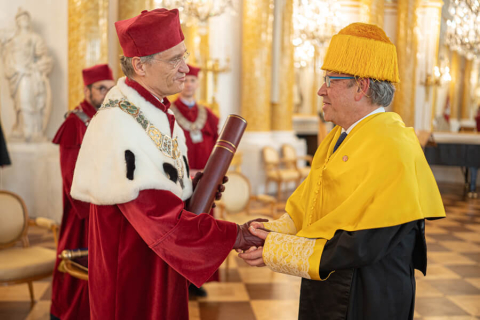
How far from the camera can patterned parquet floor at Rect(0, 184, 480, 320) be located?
3.91 m

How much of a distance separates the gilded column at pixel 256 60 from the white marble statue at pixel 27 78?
413 centimetres

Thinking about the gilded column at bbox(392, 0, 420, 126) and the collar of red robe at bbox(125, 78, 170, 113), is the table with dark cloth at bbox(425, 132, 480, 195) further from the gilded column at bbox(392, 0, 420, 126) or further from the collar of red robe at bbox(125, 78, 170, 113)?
the collar of red robe at bbox(125, 78, 170, 113)

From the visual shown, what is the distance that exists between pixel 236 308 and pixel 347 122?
2.61 meters

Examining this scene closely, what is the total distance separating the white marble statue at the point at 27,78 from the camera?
6254mm

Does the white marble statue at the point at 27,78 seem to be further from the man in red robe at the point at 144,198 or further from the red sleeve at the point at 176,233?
the red sleeve at the point at 176,233

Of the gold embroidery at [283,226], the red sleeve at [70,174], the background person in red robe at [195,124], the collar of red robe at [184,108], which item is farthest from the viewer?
the collar of red robe at [184,108]

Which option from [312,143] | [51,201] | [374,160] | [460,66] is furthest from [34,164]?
[460,66]

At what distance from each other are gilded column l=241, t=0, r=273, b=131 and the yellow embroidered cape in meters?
7.78

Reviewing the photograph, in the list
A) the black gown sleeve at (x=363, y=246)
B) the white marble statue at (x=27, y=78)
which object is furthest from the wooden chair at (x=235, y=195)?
the black gown sleeve at (x=363, y=246)

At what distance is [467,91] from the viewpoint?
21.1 m

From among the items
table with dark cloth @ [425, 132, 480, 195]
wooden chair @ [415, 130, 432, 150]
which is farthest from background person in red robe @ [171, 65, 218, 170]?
table with dark cloth @ [425, 132, 480, 195]

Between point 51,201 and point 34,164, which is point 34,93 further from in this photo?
point 51,201

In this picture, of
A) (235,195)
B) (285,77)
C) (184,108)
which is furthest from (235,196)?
(285,77)

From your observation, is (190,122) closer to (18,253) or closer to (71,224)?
(71,224)
